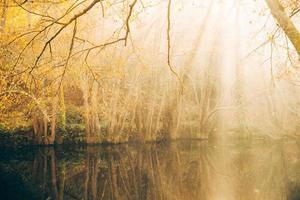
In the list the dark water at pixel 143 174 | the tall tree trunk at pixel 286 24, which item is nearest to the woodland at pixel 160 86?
the dark water at pixel 143 174

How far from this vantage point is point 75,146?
927 inches

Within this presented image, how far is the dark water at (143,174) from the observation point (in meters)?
11.2

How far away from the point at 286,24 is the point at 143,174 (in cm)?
1071

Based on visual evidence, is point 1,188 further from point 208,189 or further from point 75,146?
point 75,146

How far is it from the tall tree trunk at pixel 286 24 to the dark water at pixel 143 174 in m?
6.71

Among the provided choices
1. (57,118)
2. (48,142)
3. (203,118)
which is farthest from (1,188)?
(203,118)

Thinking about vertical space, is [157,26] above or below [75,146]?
above

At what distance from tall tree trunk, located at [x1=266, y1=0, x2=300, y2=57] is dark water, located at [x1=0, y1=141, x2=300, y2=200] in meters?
6.71

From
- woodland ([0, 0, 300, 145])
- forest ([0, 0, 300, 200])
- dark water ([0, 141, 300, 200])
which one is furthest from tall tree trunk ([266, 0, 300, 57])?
woodland ([0, 0, 300, 145])

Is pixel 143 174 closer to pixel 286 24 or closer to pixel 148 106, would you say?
pixel 286 24

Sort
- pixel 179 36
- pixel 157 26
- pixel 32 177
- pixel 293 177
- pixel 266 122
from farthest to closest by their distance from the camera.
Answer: pixel 266 122 → pixel 179 36 → pixel 157 26 → pixel 293 177 → pixel 32 177

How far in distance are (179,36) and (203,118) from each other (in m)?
6.70

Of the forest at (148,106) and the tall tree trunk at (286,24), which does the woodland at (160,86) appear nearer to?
the forest at (148,106)

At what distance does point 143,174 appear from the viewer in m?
14.9
